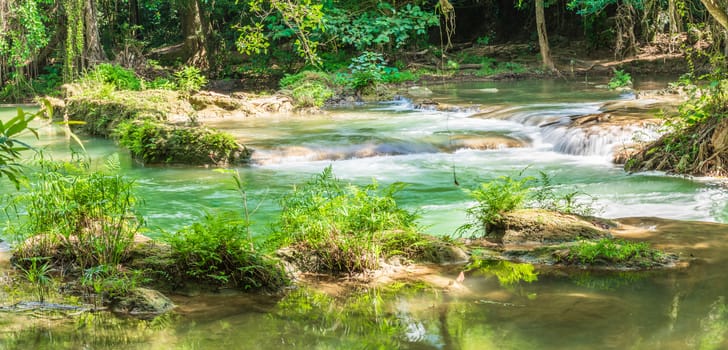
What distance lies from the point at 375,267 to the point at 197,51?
23.2 m

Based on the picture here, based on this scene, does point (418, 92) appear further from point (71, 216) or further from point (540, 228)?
point (71, 216)

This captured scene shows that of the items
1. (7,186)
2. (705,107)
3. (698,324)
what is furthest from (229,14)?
(698,324)

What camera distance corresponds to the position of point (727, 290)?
5.06 metres

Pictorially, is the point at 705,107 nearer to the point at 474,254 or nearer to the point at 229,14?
the point at 474,254

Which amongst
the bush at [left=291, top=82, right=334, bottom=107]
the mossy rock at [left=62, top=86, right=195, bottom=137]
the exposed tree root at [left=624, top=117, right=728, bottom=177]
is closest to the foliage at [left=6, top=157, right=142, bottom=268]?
the exposed tree root at [left=624, top=117, right=728, bottom=177]

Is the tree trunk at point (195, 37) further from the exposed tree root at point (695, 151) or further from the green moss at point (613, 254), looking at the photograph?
the green moss at point (613, 254)

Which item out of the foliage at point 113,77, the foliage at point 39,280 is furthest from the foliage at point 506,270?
the foliage at point 113,77

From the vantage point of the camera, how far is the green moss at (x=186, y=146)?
12.4 m

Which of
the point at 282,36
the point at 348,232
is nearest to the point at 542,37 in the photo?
the point at 282,36

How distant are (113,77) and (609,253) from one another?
17.6 metres

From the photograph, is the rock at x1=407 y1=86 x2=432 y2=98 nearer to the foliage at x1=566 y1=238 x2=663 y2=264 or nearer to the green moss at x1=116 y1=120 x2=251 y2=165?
the green moss at x1=116 y1=120 x2=251 y2=165

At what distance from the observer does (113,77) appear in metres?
20.8

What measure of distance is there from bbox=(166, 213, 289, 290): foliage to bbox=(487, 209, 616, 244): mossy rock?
2303mm

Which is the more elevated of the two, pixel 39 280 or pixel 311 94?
pixel 311 94
